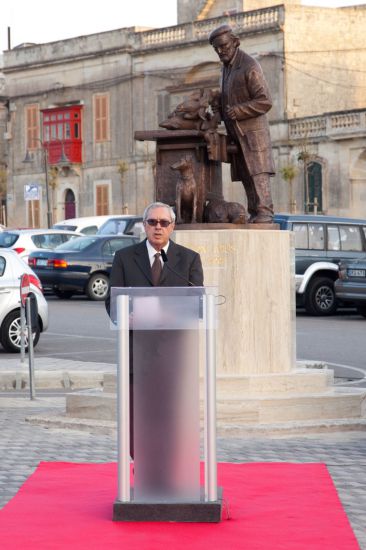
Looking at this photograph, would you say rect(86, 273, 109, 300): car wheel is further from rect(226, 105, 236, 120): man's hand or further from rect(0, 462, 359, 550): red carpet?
rect(0, 462, 359, 550): red carpet

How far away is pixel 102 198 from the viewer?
6781 cm

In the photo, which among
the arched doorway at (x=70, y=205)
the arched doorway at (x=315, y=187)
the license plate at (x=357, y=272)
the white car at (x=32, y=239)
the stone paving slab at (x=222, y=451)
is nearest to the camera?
the stone paving slab at (x=222, y=451)

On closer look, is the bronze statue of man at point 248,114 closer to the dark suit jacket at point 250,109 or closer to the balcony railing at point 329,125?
the dark suit jacket at point 250,109

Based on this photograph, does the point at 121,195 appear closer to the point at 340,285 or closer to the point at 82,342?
the point at 340,285

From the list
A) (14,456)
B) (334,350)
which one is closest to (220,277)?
(14,456)

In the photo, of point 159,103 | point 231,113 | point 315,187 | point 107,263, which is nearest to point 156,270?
point 231,113

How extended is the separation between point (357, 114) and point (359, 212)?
3716mm

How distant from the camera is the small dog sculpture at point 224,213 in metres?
13.0

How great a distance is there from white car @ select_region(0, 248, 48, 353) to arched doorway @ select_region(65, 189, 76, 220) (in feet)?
162

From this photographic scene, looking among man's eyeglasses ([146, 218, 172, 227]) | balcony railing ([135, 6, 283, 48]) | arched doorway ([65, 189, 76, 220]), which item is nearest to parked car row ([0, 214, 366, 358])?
man's eyeglasses ([146, 218, 172, 227])

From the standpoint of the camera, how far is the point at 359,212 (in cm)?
5519

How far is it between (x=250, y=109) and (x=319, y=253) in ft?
A: 51.3

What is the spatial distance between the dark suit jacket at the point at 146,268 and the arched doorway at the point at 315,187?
47.4 meters

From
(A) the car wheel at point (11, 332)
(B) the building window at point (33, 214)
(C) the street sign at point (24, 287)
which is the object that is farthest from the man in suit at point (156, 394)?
(B) the building window at point (33, 214)
